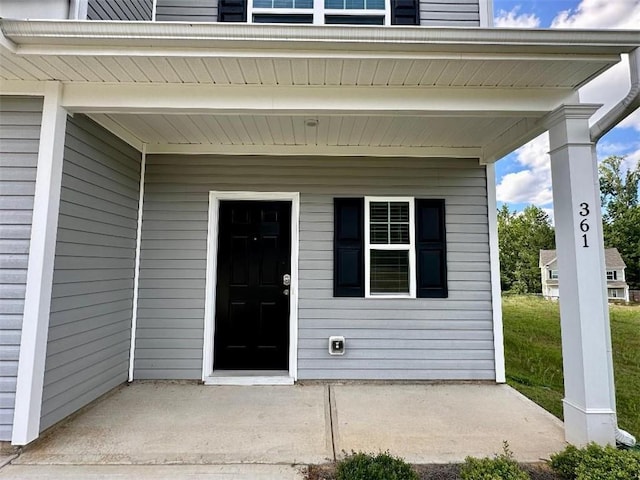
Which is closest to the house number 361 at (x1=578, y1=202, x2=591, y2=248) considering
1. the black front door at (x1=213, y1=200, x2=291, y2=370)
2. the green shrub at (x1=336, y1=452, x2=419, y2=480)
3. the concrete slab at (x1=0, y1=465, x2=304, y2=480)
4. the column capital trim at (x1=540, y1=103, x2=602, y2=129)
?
the column capital trim at (x1=540, y1=103, x2=602, y2=129)

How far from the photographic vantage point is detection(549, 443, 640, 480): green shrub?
1775 mm

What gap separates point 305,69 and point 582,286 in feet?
7.81

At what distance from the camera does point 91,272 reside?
2857mm

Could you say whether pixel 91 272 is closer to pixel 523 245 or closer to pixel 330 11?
pixel 330 11

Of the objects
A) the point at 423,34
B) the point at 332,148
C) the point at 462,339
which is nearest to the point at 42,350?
the point at 332,148

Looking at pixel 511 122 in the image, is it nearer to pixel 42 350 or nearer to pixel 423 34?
pixel 423 34

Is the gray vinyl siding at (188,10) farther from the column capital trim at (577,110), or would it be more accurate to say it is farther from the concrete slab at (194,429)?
the concrete slab at (194,429)

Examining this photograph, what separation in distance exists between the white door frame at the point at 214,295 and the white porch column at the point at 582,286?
233cm

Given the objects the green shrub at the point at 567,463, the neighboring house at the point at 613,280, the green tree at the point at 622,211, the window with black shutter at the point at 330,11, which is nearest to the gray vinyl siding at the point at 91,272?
the window with black shutter at the point at 330,11

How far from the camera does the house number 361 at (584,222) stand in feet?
7.69

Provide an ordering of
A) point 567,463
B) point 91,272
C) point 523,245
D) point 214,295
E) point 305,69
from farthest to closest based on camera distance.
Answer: point 523,245 → point 214,295 → point 91,272 → point 305,69 → point 567,463

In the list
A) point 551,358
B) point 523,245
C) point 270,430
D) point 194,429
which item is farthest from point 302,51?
point 523,245

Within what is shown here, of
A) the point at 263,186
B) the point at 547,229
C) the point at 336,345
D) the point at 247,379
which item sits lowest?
the point at 247,379

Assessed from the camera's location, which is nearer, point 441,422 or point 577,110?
point 577,110
